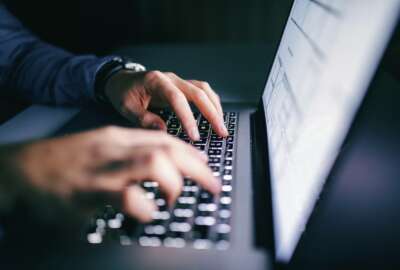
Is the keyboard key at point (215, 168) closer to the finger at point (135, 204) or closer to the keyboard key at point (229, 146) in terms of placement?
the keyboard key at point (229, 146)

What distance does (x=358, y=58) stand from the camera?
1.13ft

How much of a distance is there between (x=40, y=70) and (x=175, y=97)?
0.48 meters

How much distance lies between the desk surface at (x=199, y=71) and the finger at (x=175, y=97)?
19cm

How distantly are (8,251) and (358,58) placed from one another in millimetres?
404

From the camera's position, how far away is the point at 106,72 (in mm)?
916

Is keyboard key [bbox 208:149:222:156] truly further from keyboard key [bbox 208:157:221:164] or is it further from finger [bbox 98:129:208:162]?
finger [bbox 98:129:208:162]

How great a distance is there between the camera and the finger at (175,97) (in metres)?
0.68

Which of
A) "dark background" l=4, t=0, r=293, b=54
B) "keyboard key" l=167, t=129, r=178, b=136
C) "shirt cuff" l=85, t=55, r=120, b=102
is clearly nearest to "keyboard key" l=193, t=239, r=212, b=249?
"keyboard key" l=167, t=129, r=178, b=136

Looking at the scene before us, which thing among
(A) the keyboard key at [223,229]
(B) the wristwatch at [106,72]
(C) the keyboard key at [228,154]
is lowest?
(B) the wristwatch at [106,72]

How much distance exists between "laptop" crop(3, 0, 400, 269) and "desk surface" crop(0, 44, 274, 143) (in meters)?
0.35

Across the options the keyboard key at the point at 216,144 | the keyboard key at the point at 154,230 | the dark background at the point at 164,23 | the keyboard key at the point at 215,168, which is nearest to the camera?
the keyboard key at the point at 154,230

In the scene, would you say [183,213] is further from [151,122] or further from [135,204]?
[151,122]

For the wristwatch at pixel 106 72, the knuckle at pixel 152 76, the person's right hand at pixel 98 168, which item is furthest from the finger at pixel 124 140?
the wristwatch at pixel 106 72

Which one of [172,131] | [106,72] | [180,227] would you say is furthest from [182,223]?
[106,72]
